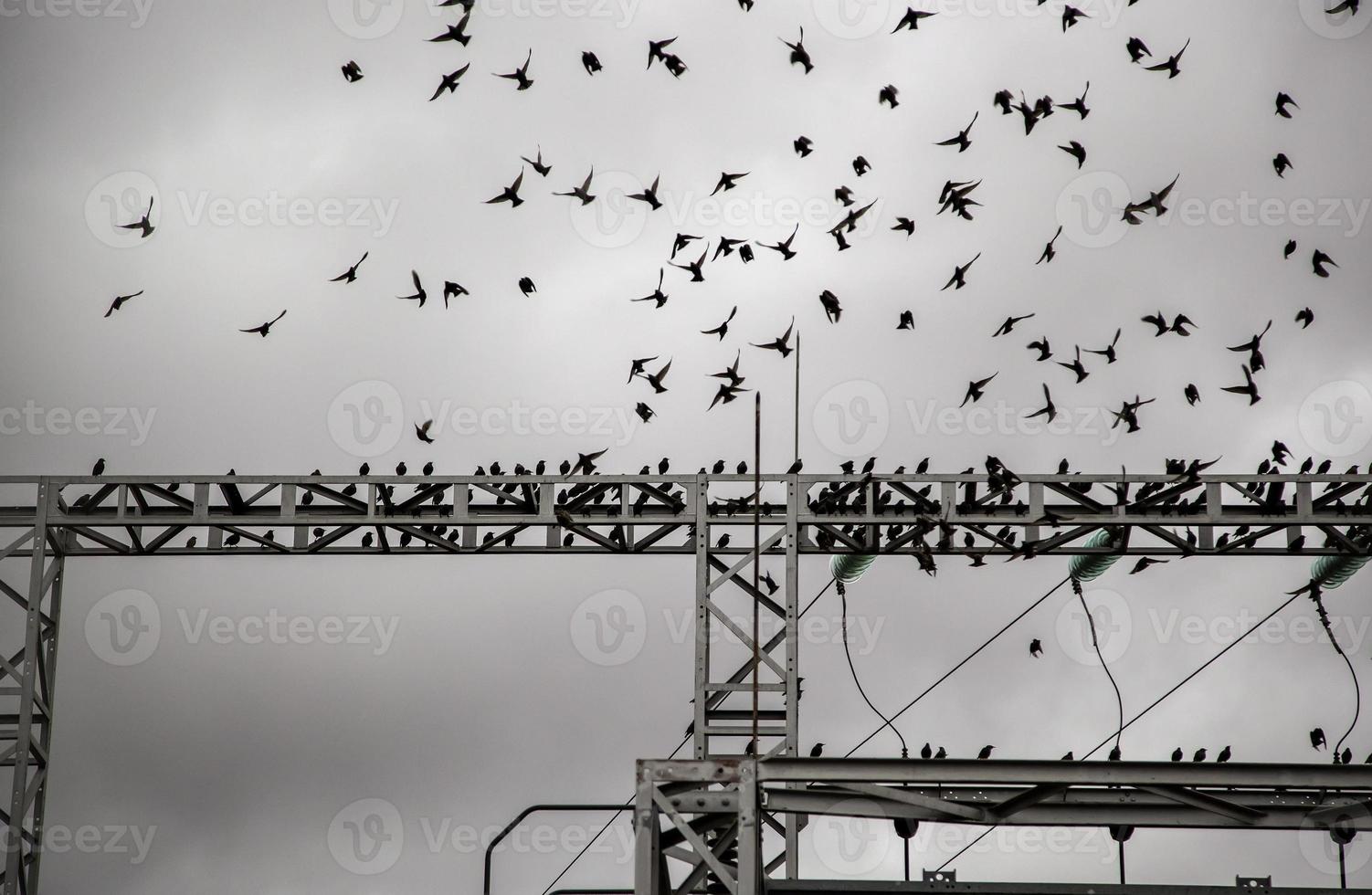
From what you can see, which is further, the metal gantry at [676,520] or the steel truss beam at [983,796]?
the metal gantry at [676,520]

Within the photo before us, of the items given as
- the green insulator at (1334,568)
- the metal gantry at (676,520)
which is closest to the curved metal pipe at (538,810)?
the metal gantry at (676,520)

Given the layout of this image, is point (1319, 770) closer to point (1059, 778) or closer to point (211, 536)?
point (1059, 778)

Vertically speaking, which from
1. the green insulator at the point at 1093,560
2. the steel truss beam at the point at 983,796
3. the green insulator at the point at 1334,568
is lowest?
the steel truss beam at the point at 983,796

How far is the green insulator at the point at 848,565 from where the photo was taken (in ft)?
62.2

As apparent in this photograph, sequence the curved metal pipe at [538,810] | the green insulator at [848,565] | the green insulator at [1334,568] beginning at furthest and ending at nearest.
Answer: the green insulator at [848,565] < the green insulator at [1334,568] < the curved metal pipe at [538,810]

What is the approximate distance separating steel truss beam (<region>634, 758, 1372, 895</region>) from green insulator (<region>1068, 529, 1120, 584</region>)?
744cm

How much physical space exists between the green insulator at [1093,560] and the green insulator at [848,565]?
8.04 ft

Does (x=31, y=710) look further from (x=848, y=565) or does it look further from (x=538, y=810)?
(x=848, y=565)

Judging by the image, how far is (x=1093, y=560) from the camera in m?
19.0

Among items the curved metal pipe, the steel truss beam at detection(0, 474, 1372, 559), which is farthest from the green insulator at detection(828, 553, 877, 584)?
the curved metal pipe

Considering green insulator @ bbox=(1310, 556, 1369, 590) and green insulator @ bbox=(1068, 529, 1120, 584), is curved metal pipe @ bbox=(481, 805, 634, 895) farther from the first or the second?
green insulator @ bbox=(1310, 556, 1369, 590)

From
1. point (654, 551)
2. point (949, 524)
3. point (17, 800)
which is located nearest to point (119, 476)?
point (17, 800)

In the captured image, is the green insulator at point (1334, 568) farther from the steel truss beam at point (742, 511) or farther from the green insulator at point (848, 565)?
the green insulator at point (848, 565)

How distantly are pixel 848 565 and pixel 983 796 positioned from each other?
8.77 meters
